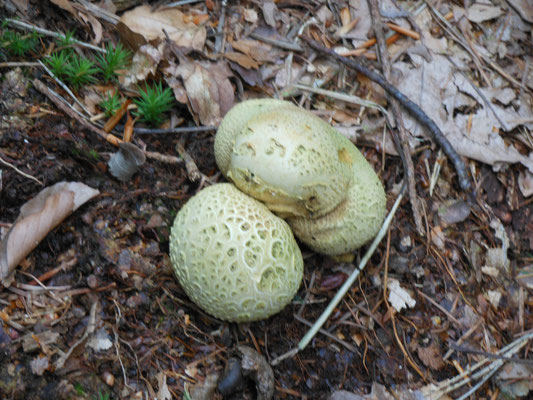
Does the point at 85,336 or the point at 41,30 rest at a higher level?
the point at 41,30

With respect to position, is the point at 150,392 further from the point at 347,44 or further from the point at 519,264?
the point at 347,44

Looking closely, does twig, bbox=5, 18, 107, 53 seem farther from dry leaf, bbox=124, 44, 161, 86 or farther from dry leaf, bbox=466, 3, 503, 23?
dry leaf, bbox=466, 3, 503, 23

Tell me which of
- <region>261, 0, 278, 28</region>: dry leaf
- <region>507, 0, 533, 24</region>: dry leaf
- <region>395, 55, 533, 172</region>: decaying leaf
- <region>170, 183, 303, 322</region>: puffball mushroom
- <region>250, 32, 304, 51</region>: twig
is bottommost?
<region>170, 183, 303, 322</region>: puffball mushroom

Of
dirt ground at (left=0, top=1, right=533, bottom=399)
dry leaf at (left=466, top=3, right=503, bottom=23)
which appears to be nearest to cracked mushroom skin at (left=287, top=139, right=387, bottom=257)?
dirt ground at (left=0, top=1, right=533, bottom=399)

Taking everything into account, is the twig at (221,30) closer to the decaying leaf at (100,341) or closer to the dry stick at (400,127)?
the dry stick at (400,127)

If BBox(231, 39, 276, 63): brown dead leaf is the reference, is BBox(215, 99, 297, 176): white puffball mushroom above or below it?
below

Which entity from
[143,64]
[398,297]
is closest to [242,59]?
[143,64]

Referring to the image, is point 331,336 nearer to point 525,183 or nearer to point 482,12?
point 525,183

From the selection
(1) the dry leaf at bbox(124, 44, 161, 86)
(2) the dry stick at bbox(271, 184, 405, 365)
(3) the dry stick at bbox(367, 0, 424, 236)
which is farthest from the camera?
(3) the dry stick at bbox(367, 0, 424, 236)
